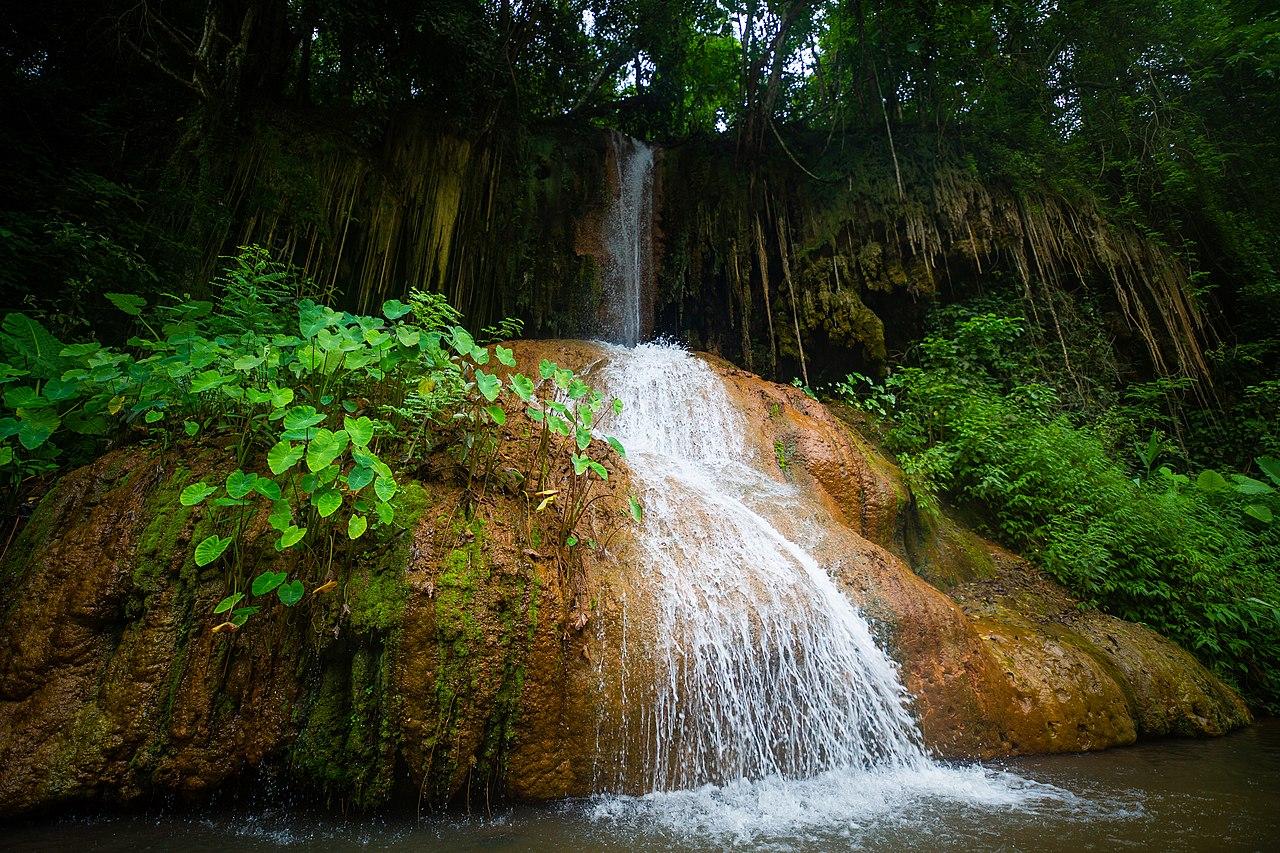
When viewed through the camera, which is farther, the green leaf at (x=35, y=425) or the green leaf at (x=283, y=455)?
the green leaf at (x=35, y=425)

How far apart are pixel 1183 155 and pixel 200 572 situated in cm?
1433

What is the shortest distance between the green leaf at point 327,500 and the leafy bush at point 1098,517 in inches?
206

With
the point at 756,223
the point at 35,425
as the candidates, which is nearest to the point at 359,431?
the point at 35,425

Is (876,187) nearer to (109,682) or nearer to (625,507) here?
(625,507)

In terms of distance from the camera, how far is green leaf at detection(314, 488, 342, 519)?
1.97 meters

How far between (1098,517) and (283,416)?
7.00 meters

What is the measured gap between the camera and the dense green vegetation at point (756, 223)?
3.90m

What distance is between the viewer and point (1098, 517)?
536cm

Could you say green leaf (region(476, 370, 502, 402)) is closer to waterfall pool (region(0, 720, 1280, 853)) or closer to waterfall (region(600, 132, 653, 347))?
waterfall pool (region(0, 720, 1280, 853))

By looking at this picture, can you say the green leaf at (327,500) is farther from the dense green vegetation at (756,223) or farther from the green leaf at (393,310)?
the green leaf at (393,310)

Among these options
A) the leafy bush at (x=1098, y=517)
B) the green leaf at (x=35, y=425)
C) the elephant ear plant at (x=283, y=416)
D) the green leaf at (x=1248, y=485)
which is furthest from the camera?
the leafy bush at (x=1098, y=517)

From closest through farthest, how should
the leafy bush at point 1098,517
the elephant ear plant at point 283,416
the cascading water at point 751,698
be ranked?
the elephant ear plant at point 283,416, the cascading water at point 751,698, the leafy bush at point 1098,517

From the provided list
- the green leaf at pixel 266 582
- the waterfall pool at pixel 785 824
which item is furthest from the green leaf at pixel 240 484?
the waterfall pool at pixel 785 824

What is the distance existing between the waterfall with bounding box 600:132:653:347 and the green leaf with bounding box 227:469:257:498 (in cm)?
679
